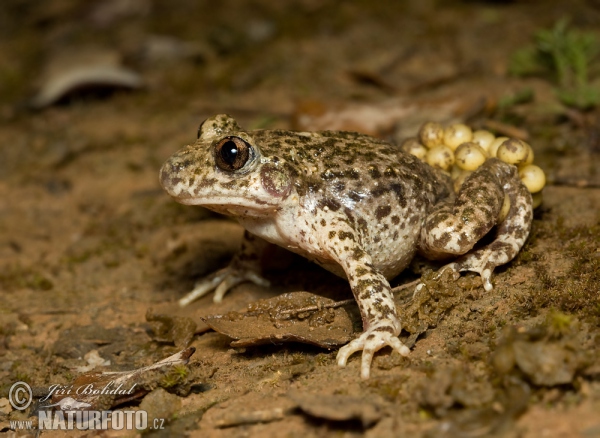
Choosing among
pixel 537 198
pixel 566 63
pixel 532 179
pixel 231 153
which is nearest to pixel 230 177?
pixel 231 153

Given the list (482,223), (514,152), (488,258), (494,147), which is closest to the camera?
(482,223)

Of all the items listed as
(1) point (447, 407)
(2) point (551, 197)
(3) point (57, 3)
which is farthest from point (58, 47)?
(1) point (447, 407)

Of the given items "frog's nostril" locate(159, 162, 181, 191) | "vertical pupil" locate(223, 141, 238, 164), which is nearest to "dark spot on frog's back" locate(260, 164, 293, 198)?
"vertical pupil" locate(223, 141, 238, 164)

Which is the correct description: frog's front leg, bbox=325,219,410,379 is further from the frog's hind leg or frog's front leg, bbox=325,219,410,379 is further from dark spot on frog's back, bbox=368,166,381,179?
the frog's hind leg

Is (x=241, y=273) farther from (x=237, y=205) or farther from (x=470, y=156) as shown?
(x=470, y=156)

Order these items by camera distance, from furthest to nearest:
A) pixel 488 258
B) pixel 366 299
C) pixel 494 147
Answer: pixel 494 147, pixel 488 258, pixel 366 299

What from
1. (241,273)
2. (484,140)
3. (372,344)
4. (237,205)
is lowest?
(372,344)
